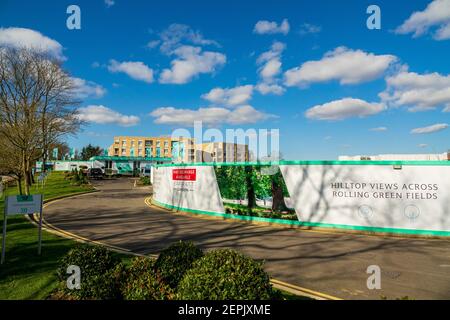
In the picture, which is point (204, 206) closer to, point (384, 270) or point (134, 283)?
point (384, 270)

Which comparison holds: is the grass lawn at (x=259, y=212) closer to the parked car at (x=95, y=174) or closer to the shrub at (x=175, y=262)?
the shrub at (x=175, y=262)

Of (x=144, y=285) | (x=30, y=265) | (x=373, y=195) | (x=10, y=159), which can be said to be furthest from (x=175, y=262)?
(x=10, y=159)

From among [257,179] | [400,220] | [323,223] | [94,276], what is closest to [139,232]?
[257,179]

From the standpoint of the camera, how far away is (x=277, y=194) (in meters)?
14.7

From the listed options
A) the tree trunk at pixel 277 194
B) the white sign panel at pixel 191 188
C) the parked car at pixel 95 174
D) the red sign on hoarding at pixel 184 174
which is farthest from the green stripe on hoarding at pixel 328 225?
the parked car at pixel 95 174

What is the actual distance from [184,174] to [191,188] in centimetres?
121

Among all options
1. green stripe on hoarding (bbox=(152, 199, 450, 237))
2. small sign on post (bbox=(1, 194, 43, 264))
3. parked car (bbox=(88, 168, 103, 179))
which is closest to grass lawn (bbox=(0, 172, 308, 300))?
small sign on post (bbox=(1, 194, 43, 264))

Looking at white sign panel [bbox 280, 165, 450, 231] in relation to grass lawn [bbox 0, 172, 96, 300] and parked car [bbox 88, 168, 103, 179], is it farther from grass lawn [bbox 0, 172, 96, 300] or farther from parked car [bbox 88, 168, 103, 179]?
parked car [bbox 88, 168, 103, 179]

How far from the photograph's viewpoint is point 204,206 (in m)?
17.4

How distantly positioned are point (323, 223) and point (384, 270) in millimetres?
5653

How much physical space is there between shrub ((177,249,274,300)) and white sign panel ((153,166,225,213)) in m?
12.3

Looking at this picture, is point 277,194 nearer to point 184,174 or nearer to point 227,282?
point 184,174
